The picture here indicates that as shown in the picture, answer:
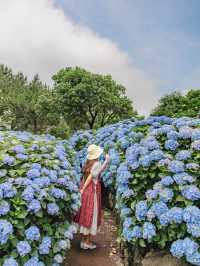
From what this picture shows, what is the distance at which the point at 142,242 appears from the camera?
3.90 m

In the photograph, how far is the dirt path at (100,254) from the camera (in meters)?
4.64

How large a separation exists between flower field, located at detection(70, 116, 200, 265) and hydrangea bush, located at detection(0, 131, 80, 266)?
637mm

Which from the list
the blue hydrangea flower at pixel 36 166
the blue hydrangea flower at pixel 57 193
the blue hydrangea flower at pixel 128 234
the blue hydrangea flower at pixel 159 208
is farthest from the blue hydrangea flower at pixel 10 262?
the blue hydrangea flower at pixel 159 208

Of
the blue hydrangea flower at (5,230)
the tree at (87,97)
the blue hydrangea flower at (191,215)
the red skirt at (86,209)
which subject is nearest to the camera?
the blue hydrangea flower at (5,230)

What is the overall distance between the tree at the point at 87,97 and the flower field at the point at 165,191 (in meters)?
11.2

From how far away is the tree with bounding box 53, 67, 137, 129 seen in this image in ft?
52.0

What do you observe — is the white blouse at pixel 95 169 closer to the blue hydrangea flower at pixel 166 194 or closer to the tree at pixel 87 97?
the blue hydrangea flower at pixel 166 194

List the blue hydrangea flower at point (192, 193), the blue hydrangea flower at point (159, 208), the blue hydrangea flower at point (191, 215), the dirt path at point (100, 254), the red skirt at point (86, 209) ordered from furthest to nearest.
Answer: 1. the red skirt at point (86, 209)
2. the dirt path at point (100, 254)
3. the blue hydrangea flower at point (159, 208)
4. the blue hydrangea flower at point (192, 193)
5. the blue hydrangea flower at point (191, 215)

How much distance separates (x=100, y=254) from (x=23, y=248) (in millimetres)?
1910

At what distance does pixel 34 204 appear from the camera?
134 inches

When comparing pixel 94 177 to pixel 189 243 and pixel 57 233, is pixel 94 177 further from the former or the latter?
pixel 189 243

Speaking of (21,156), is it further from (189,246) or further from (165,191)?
(189,246)

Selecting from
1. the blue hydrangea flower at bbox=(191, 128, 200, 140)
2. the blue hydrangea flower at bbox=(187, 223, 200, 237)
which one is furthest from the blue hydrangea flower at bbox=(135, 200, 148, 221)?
the blue hydrangea flower at bbox=(191, 128, 200, 140)

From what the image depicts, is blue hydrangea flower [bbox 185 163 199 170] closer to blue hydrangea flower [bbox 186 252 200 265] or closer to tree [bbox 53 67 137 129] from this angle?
blue hydrangea flower [bbox 186 252 200 265]
